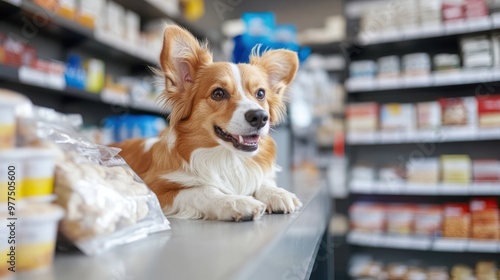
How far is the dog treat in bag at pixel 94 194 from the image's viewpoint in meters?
0.50

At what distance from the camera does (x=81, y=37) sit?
9.08 feet

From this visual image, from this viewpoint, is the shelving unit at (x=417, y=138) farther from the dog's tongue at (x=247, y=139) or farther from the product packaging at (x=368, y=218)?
the dog's tongue at (x=247, y=139)

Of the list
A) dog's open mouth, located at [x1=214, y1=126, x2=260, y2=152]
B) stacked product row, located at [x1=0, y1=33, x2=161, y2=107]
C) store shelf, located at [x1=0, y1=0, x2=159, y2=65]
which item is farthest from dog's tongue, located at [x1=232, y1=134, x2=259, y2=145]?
store shelf, located at [x1=0, y1=0, x2=159, y2=65]

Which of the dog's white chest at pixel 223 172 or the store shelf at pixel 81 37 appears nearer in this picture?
the dog's white chest at pixel 223 172

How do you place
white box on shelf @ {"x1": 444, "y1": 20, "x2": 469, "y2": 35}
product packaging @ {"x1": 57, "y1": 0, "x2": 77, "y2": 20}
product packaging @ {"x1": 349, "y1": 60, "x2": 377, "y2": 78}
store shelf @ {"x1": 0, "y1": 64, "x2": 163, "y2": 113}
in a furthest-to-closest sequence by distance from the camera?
1. product packaging @ {"x1": 349, "y1": 60, "x2": 377, "y2": 78}
2. white box on shelf @ {"x1": 444, "y1": 20, "x2": 469, "y2": 35}
3. product packaging @ {"x1": 57, "y1": 0, "x2": 77, "y2": 20}
4. store shelf @ {"x1": 0, "y1": 64, "x2": 163, "y2": 113}

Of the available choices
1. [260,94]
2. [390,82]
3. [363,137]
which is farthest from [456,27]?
[260,94]

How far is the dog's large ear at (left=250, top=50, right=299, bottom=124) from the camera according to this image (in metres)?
1.15

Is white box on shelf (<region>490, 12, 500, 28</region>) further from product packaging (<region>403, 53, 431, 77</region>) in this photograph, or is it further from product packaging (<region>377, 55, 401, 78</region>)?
product packaging (<region>377, 55, 401, 78</region>)

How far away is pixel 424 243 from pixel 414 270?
306 mm

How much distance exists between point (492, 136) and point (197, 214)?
301 centimetres

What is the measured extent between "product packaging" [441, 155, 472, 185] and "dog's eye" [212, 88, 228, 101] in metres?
2.79

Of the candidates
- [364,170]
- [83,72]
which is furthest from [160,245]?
[364,170]

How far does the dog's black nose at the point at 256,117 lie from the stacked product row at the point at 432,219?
8.99ft

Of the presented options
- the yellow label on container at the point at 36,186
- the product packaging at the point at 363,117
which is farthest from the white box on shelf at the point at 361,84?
the yellow label on container at the point at 36,186
